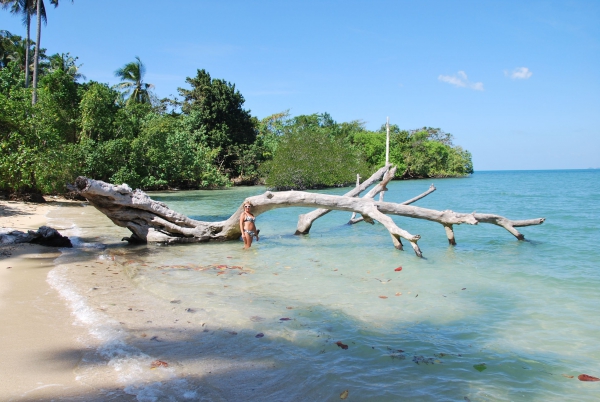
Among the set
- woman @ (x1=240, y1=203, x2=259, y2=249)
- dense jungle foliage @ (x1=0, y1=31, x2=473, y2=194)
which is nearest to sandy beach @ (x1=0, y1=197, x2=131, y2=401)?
woman @ (x1=240, y1=203, x2=259, y2=249)

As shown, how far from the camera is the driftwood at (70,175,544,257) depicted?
10004mm

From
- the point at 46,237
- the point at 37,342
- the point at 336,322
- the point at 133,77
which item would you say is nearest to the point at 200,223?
the point at 46,237

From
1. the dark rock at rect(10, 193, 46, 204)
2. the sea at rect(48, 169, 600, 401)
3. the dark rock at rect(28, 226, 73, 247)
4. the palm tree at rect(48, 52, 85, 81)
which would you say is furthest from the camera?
the palm tree at rect(48, 52, 85, 81)

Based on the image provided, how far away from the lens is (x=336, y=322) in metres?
5.20

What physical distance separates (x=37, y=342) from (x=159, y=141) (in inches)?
1070

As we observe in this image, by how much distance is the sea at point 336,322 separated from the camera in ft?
11.8

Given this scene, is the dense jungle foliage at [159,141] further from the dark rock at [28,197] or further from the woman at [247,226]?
the woman at [247,226]

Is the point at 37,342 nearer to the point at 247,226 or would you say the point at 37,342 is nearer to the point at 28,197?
the point at 247,226

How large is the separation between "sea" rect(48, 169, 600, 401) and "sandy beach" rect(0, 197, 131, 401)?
0.13m

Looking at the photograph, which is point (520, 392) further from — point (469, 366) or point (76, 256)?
point (76, 256)

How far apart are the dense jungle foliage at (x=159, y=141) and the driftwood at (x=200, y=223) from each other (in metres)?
9.29

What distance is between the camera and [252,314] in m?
5.43

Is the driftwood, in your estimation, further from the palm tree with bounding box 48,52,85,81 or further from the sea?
the palm tree with bounding box 48,52,85,81

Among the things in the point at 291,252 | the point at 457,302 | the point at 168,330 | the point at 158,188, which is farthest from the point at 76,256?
the point at 158,188
